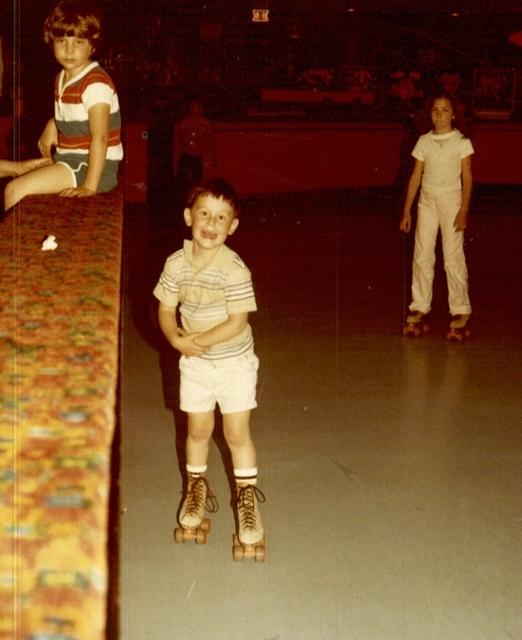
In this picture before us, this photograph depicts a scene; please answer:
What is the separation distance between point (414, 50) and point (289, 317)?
59.2 feet

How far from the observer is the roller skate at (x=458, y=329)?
20.6 ft

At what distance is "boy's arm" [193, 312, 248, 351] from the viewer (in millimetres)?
3051

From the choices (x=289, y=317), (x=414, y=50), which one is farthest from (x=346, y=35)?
(x=289, y=317)

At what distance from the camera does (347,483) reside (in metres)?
3.84

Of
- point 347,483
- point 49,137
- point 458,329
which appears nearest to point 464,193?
point 458,329

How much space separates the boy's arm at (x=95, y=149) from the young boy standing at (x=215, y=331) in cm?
33

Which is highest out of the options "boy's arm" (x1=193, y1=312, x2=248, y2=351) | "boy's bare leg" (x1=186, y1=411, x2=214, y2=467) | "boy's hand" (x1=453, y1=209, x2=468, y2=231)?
"boy's hand" (x1=453, y1=209, x2=468, y2=231)

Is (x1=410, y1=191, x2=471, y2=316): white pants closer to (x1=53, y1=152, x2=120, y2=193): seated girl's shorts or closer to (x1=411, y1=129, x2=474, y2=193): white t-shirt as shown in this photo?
(x1=411, y1=129, x2=474, y2=193): white t-shirt

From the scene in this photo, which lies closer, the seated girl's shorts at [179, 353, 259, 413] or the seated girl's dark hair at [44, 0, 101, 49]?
the seated girl's dark hair at [44, 0, 101, 49]

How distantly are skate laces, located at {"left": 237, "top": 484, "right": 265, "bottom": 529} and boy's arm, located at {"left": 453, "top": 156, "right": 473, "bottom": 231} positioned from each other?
3177 millimetres

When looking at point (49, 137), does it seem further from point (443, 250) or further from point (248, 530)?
point (443, 250)

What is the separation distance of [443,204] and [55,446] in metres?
5.50

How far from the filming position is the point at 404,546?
3293 millimetres

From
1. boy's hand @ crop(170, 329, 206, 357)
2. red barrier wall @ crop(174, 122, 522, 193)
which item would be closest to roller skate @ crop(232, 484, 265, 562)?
boy's hand @ crop(170, 329, 206, 357)
